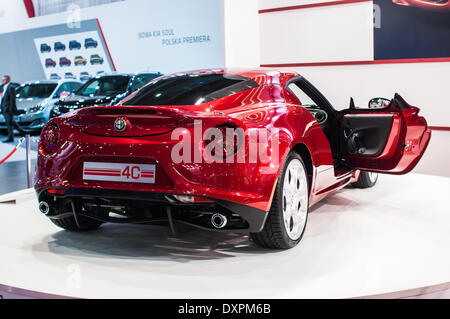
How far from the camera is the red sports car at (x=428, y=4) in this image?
234 inches

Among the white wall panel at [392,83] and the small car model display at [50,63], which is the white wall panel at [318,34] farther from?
the small car model display at [50,63]

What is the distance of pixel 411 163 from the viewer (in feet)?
13.1

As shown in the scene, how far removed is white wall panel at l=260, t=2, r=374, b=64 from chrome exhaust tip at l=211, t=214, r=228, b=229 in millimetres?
4645

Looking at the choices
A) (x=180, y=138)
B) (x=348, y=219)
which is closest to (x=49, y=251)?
(x=180, y=138)

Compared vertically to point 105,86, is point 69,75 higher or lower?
higher

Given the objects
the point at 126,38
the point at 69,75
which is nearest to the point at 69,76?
the point at 69,75

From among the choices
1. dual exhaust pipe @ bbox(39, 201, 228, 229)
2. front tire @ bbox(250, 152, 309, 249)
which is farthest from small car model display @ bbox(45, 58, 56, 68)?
dual exhaust pipe @ bbox(39, 201, 228, 229)

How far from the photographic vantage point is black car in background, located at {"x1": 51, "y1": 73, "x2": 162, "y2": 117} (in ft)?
22.0

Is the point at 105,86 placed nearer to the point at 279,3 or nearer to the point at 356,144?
the point at 279,3

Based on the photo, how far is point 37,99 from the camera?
7.54 metres

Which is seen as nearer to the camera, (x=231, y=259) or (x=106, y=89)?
(x=231, y=259)

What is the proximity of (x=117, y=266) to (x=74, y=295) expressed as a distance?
0.45 meters

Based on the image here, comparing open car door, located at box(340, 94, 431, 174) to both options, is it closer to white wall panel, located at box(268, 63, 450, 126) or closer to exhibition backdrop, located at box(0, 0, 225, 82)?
white wall panel, located at box(268, 63, 450, 126)

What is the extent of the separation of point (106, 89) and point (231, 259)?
15.9 feet
